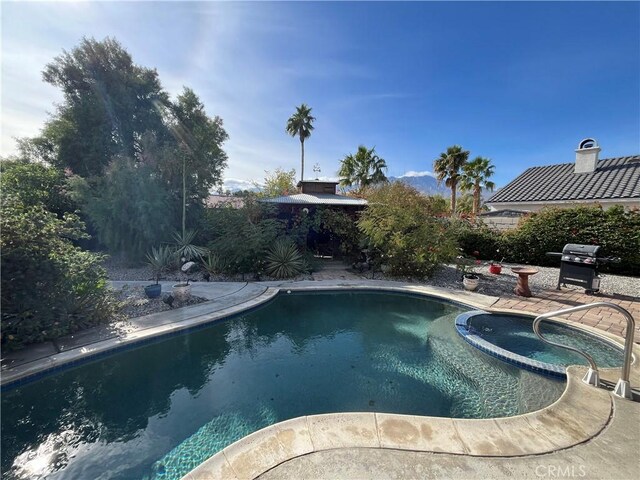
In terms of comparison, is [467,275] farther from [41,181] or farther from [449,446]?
[41,181]

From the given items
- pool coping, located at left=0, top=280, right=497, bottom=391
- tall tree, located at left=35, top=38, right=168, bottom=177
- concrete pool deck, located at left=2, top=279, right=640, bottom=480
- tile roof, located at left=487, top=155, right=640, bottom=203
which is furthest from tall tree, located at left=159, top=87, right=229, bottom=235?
tile roof, located at left=487, top=155, right=640, bottom=203

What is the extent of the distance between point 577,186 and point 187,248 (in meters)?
20.8

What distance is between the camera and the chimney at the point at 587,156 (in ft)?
48.9

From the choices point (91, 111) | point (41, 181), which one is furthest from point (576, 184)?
point (41, 181)

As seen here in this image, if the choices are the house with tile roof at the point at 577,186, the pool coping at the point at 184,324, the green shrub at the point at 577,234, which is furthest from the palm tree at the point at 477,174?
the pool coping at the point at 184,324

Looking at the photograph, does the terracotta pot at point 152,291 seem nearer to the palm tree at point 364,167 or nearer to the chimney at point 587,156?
the chimney at point 587,156

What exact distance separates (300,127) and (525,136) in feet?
66.4

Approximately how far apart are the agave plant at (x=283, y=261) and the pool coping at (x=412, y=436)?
24.5 feet

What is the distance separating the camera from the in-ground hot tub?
491 cm

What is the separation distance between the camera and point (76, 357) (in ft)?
15.3

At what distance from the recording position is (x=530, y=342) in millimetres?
5863

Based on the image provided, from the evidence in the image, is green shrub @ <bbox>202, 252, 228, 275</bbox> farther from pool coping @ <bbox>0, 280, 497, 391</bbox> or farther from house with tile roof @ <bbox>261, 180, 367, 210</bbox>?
house with tile roof @ <bbox>261, 180, 367, 210</bbox>

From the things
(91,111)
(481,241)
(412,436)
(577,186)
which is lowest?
(412,436)

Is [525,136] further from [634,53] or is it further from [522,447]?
[522,447]
